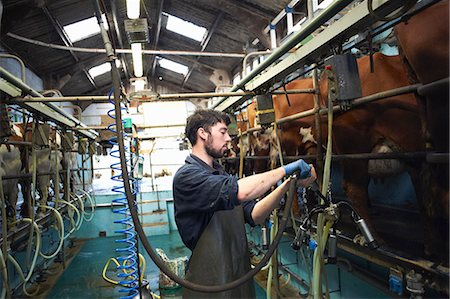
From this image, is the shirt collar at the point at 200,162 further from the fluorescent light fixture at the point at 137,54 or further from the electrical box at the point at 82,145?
the electrical box at the point at 82,145

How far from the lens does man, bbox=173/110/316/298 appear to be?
1.51m

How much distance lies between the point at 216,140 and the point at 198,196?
1.35ft

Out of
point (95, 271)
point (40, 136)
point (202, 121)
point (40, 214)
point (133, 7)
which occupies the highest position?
point (133, 7)

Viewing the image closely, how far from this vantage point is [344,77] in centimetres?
167

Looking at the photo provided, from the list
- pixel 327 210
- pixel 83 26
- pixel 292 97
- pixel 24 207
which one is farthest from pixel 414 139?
pixel 83 26

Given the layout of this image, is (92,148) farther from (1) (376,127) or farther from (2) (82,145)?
(1) (376,127)

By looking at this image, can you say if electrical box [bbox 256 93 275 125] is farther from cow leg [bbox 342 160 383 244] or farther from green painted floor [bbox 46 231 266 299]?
green painted floor [bbox 46 231 266 299]

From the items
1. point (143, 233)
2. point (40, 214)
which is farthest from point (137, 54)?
point (143, 233)

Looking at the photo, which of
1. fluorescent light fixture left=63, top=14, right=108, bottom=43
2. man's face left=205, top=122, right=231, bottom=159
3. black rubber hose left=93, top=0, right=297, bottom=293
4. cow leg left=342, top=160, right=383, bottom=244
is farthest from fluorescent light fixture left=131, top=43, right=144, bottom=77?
fluorescent light fixture left=63, top=14, right=108, bottom=43

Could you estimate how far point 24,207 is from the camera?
4469mm

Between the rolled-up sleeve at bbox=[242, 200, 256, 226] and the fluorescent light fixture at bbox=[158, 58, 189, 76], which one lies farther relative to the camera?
the fluorescent light fixture at bbox=[158, 58, 189, 76]

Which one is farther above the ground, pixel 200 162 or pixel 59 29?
pixel 59 29

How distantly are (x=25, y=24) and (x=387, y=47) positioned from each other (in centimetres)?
623

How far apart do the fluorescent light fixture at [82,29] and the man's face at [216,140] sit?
658 centimetres
